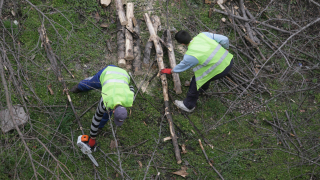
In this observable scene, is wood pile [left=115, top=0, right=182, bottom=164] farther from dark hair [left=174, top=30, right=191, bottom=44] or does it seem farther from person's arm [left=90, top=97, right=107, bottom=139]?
person's arm [left=90, top=97, right=107, bottom=139]

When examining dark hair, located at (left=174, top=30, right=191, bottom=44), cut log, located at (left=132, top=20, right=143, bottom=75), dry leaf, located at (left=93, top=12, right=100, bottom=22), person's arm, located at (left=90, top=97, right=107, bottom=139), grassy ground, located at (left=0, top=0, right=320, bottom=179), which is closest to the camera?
person's arm, located at (left=90, top=97, right=107, bottom=139)

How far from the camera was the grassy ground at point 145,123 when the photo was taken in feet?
14.2

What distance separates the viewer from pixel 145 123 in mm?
4855

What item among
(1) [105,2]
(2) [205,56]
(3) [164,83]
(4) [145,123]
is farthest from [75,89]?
(2) [205,56]

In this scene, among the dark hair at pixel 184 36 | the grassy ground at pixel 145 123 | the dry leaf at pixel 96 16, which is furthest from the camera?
the dry leaf at pixel 96 16

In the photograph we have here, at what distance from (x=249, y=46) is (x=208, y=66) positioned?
2469 millimetres

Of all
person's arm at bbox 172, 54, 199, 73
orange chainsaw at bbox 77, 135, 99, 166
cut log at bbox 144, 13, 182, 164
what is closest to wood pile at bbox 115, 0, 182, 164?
cut log at bbox 144, 13, 182, 164

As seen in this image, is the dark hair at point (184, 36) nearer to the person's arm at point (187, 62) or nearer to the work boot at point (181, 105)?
the person's arm at point (187, 62)

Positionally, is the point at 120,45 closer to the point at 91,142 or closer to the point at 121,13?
the point at 121,13

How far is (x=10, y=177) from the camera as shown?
12.8ft

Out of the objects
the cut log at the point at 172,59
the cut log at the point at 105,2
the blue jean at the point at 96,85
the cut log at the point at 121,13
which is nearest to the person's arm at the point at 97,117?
the blue jean at the point at 96,85

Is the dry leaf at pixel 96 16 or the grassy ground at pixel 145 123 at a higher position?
the dry leaf at pixel 96 16

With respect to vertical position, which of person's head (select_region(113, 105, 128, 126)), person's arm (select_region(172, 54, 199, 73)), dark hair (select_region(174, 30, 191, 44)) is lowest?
person's head (select_region(113, 105, 128, 126))

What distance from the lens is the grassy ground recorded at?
14.2ft
